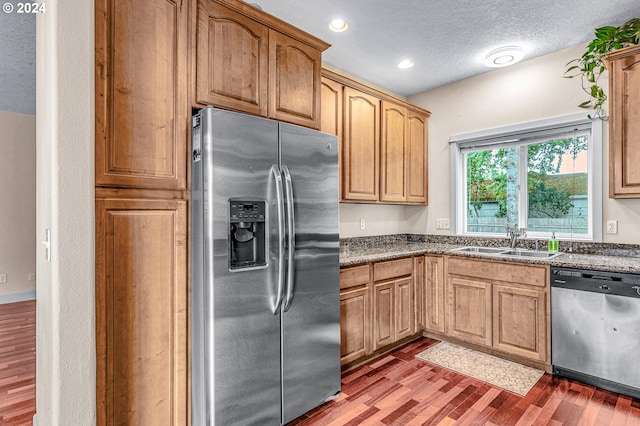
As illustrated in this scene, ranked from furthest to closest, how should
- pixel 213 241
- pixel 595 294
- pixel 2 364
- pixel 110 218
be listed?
pixel 2 364
pixel 595 294
pixel 213 241
pixel 110 218

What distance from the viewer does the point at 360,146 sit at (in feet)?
10.2

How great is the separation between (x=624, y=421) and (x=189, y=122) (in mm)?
2986

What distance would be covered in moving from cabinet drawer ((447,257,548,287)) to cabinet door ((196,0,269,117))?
2.15m

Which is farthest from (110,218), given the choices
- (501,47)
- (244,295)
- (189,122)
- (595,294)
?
(501,47)

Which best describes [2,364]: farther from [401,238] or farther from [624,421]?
[624,421]

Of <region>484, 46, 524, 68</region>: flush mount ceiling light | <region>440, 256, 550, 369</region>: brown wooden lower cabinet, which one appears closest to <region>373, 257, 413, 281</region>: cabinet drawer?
<region>440, 256, 550, 369</region>: brown wooden lower cabinet

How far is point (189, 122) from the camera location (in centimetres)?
177

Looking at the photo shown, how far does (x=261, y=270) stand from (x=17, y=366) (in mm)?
2508

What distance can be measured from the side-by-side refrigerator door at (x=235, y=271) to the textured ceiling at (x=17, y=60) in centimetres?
207

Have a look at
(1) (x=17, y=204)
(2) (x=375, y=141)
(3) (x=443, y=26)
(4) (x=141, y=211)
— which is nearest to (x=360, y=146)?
(2) (x=375, y=141)

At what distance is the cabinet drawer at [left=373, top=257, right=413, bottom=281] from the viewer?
111 inches

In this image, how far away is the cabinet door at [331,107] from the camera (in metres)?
2.79

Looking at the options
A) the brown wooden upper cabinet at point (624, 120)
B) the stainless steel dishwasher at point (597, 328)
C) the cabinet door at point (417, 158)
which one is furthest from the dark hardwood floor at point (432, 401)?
the cabinet door at point (417, 158)

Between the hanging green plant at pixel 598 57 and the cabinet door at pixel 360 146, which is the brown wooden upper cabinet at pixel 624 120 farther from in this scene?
the cabinet door at pixel 360 146
